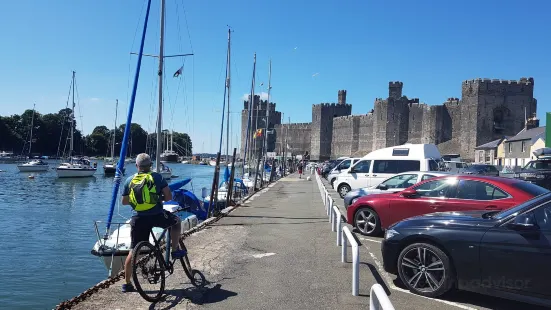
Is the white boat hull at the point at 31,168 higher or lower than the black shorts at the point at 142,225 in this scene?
lower

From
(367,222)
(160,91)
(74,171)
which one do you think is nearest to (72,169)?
(74,171)

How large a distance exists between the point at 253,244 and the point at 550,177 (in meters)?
14.8

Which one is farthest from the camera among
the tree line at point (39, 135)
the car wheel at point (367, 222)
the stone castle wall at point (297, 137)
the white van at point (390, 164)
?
the tree line at point (39, 135)

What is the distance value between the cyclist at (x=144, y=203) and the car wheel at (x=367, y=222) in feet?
17.4

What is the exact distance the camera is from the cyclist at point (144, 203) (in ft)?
19.4

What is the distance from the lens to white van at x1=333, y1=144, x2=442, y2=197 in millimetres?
17094

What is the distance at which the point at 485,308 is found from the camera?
18.4 feet

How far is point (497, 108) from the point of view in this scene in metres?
64.8

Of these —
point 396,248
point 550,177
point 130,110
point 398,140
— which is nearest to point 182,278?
point 396,248

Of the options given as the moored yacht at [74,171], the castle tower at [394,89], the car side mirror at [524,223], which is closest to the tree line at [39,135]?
the moored yacht at [74,171]

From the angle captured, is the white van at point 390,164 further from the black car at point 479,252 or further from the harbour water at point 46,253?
the black car at point 479,252

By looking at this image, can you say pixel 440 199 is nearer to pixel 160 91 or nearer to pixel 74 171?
pixel 160 91

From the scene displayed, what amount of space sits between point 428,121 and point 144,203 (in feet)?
237

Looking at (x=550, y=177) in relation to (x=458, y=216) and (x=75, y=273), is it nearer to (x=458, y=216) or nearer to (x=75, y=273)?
(x=458, y=216)
